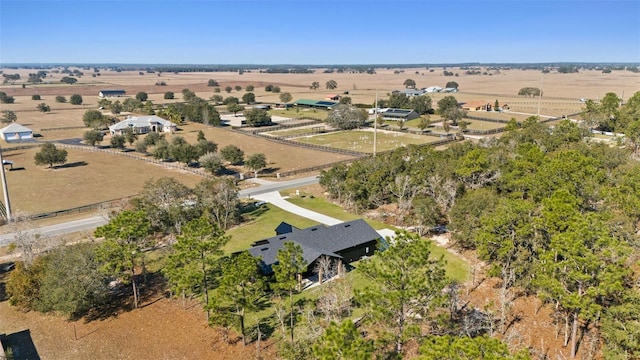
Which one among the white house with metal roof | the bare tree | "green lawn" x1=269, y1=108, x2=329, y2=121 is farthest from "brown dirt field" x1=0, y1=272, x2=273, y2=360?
"green lawn" x1=269, y1=108, x2=329, y2=121

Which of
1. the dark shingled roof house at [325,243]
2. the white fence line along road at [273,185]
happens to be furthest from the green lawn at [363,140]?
the dark shingled roof house at [325,243]

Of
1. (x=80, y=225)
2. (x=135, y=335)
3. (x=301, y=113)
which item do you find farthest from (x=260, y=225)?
(x=301, y=113)

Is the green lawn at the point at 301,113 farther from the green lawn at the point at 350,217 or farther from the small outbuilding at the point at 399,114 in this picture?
the green lawn at the point at 350,217

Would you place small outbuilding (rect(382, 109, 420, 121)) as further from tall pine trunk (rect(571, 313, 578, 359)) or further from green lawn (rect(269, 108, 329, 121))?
tall pine trunk (rect(571, 313, 578, 359))

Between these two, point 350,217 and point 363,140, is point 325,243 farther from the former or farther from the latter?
point 363,140

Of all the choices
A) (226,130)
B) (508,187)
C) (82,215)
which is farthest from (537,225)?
(226,130)
